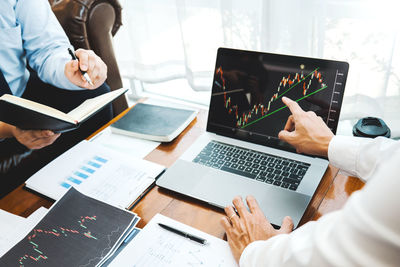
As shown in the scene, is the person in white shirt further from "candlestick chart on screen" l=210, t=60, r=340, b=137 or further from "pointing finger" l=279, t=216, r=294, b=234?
"candlestick chart on screen" l=210, t=60, r=340, b=137

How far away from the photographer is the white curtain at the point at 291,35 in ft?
4.83

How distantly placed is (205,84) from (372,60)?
0.93 metres

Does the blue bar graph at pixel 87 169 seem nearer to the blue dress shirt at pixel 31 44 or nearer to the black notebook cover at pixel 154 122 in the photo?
the black notebook cover at pixel 154 122

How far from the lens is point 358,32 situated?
149 cm

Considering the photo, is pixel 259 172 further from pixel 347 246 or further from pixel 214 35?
pixel 214 35

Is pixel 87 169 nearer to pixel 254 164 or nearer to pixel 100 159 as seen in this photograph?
pixel 100 159

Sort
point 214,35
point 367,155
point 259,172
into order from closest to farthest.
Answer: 1. point 367,155
2. point 259,172
3. point 214,35

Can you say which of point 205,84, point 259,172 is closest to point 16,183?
point 259,172

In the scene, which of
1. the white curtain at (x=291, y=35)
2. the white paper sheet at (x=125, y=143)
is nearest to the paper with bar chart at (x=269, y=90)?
the white paper sheet at (x=125, y=143)

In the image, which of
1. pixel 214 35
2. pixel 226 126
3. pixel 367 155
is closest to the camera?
pixel 367 155

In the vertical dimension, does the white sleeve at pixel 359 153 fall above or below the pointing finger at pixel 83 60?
below

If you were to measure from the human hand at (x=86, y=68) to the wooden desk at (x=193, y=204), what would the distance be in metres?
0.43

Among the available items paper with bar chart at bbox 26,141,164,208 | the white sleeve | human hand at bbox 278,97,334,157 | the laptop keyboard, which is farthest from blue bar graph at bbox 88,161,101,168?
the white sleeve

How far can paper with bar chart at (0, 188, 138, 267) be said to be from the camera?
0.76m
